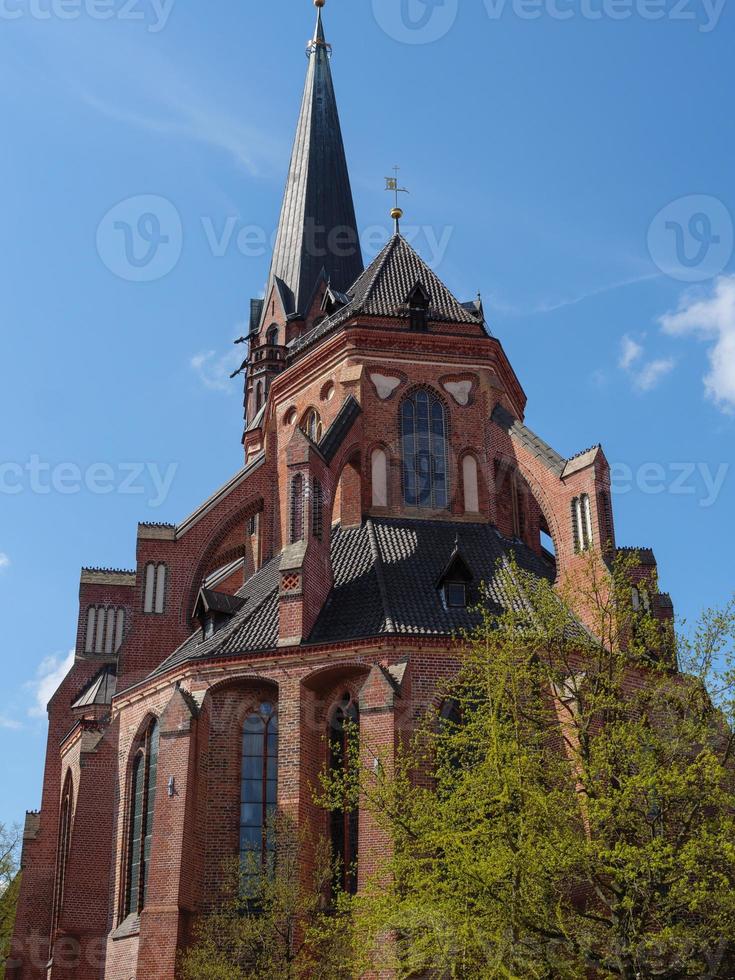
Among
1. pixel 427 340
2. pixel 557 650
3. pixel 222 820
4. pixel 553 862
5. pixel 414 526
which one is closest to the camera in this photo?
pixel 553 862

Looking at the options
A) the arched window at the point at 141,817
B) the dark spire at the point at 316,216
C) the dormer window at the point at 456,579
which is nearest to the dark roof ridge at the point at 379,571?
the dormer window at the point at 456,579

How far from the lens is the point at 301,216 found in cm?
5050

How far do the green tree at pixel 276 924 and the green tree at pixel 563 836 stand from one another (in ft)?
4.60

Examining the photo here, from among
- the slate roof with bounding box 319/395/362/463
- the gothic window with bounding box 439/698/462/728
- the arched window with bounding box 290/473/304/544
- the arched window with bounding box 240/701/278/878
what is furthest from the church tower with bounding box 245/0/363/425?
the gothic window with bounding box 439/698/462/728

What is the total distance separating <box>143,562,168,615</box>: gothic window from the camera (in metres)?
30.9

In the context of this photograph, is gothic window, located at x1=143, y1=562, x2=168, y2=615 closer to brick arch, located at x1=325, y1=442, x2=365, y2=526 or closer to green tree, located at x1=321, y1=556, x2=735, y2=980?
brick arch, located at x1=325, y1=442, x2=365, y2=526

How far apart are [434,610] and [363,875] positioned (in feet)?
19.9

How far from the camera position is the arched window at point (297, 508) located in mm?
27438

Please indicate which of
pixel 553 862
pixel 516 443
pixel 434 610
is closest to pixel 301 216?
pixel 516 443

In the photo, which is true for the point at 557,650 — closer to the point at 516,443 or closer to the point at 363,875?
the point at 363,875

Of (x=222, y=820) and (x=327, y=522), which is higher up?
(x=327, y=522)

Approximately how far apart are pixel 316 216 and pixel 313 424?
64.1ft

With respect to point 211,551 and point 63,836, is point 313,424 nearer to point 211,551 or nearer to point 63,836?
point 211,551

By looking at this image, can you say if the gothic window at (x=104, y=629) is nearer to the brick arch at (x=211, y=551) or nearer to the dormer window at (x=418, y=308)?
the brick arch at (x=211, y=551)
